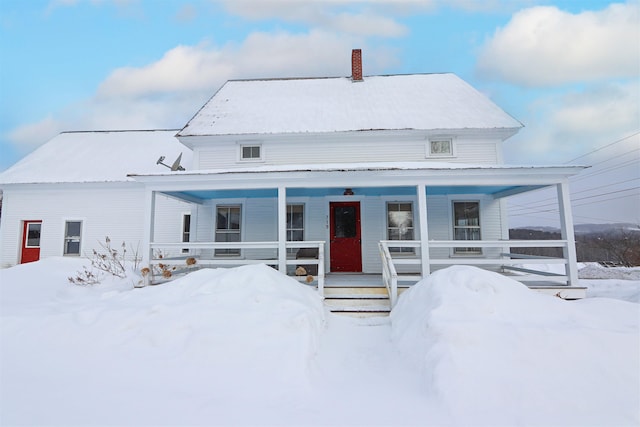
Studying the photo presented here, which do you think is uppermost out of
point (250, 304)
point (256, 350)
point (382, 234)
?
point (382, 234)

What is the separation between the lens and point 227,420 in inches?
136

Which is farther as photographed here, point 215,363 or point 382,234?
point 382,234

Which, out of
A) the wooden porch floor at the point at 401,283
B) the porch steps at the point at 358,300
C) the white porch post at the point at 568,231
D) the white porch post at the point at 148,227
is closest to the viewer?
the porch steps at the point at 358,300

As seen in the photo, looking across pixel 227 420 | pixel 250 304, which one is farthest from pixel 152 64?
pixel 227 420

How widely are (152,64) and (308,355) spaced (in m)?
44.7

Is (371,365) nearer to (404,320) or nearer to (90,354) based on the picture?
(404,320)

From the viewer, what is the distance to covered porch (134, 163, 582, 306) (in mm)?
8383

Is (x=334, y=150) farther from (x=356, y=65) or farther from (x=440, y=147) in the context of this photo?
(x=356, y=65)

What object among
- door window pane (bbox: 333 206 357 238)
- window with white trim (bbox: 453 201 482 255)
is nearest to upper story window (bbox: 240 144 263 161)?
door window pane (bbox: 333 206 357 238)

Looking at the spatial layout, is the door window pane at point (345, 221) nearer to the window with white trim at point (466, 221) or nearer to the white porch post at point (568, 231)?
the window with white trim at point (466, 221)

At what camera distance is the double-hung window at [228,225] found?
11719mm

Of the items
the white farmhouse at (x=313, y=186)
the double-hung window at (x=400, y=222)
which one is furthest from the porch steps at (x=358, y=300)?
the double-hung window at (x=400, y=222)

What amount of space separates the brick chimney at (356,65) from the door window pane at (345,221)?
299 inches

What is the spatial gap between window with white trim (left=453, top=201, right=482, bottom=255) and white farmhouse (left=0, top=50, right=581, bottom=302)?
0.12 feet
